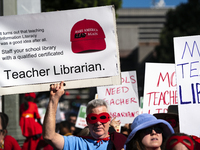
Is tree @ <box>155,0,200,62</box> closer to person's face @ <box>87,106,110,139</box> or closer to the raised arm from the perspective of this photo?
person's face @ <box>87,106,110,139</box>

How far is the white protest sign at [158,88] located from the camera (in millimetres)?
5047

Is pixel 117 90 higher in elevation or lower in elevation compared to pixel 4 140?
higher

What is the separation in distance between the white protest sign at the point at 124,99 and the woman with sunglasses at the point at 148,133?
8.55 feet

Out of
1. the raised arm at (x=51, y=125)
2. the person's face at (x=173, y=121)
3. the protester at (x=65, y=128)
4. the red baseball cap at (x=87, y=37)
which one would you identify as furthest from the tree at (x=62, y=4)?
the raised arm at (x=51, y=125)

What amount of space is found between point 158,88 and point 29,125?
359 centimetres

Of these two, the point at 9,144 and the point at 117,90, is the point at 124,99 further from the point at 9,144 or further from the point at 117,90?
the point at 9,144

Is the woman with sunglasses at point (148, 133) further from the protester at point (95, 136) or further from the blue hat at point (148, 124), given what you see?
the protester at point (95, 136)

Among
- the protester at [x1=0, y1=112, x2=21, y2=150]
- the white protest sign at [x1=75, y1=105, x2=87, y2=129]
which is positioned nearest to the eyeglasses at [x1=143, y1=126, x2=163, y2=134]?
the protester at [x1=0, y1=112, x2=21, y2=150]

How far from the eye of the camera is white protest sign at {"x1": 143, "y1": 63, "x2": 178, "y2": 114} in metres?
5.05

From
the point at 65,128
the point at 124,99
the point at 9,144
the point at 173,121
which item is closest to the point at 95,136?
the point at 173,121

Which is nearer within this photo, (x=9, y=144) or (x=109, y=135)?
(x=109, y=135)

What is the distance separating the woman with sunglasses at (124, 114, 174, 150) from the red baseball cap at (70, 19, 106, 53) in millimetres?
1031

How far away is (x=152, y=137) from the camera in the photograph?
9.44 ft

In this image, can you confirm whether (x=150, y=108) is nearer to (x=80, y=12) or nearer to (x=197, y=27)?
(x=80, y=12)
